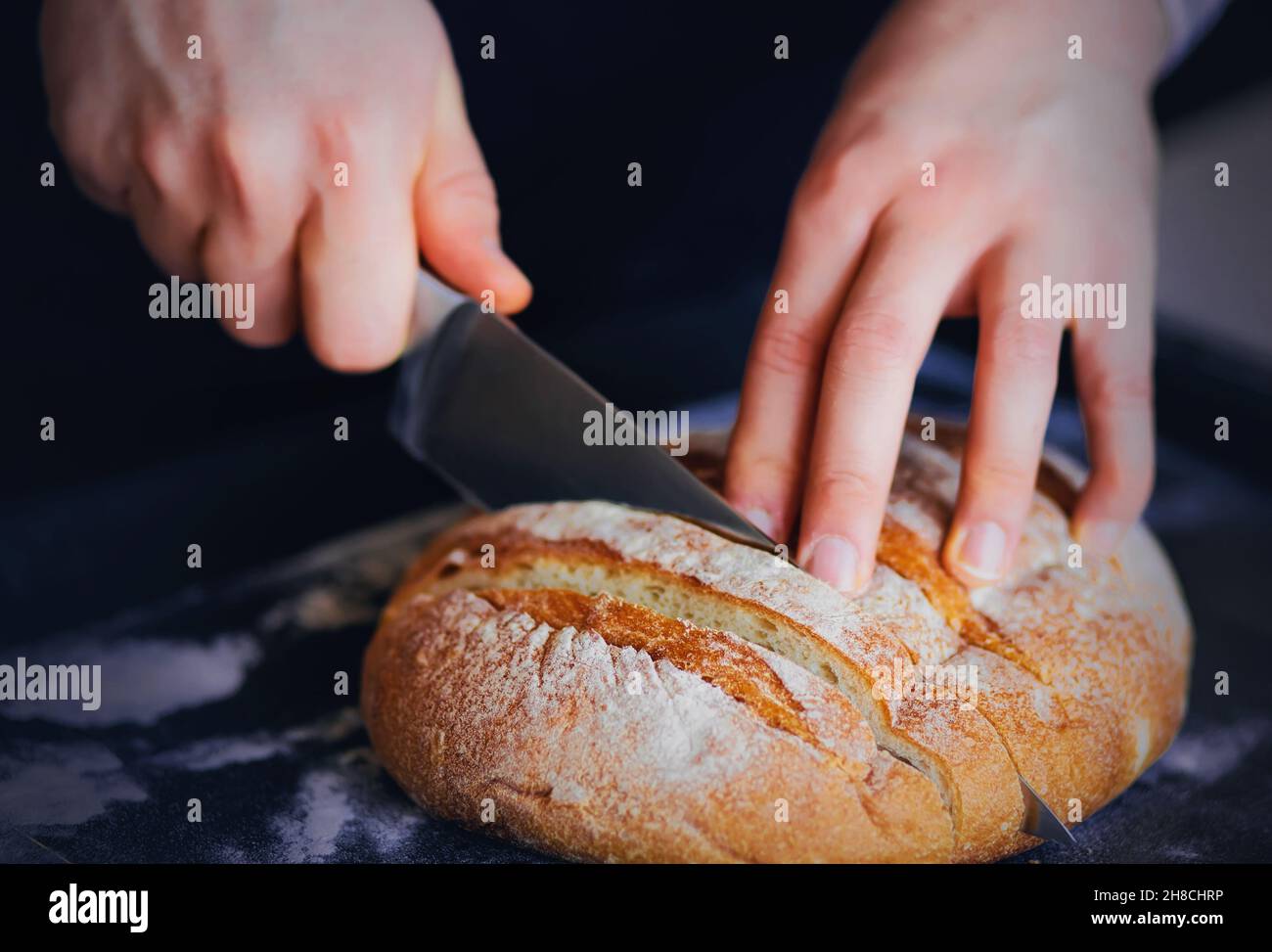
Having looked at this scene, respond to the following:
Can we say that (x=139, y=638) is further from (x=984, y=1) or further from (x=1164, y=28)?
(x=1164, y=28)

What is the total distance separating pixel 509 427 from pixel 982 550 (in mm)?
566

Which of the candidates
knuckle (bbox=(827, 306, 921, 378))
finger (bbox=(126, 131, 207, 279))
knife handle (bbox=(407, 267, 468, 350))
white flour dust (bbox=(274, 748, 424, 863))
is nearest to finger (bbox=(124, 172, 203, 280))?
finger (bbox=(126, 131, 207, 279))

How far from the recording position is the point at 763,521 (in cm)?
127

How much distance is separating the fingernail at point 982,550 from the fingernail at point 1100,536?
190 millimetres

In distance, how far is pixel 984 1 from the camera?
55.5 inches

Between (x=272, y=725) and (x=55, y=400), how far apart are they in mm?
706

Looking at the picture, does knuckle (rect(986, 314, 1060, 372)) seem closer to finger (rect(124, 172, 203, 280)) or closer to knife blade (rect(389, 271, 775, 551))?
knife blade (rect(389, 271, 775, 551))

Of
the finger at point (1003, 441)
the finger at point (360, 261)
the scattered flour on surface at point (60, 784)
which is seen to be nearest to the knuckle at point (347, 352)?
the finger at point (360, 261)

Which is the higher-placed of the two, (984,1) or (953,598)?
(984,1)

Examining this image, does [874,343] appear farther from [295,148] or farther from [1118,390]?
[295,148]

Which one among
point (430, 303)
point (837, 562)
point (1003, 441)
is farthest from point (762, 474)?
point (430, 303)

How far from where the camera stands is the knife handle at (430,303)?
129cm

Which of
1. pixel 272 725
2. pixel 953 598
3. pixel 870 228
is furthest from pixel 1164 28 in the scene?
pixel 272 725
